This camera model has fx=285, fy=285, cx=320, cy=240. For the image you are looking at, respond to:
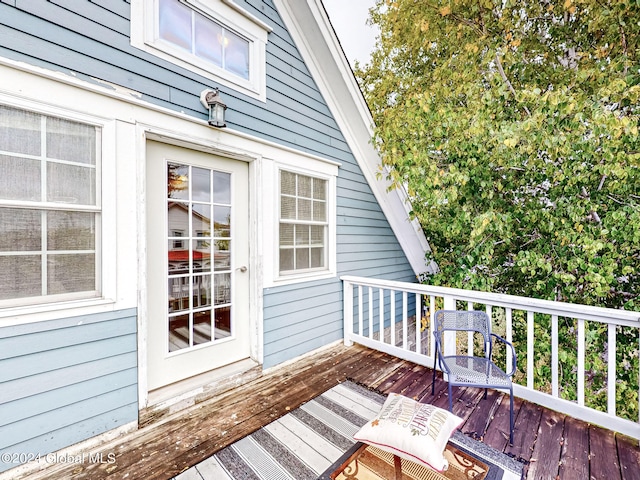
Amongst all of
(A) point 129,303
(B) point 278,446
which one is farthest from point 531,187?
(A) point 129,303

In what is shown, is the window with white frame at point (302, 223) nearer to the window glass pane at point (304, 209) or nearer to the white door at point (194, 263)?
the window glass pane at point (304, 209)

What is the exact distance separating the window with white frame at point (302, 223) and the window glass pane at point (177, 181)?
1034 mm

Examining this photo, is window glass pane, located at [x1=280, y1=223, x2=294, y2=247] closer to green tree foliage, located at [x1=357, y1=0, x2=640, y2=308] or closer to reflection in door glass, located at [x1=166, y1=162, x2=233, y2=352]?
reflection in door glass, located at [x1=166, y1=162, x2=233, y2=352]

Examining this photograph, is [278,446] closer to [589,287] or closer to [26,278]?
[26,278]

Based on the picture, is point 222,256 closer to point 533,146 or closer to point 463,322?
point 463,322

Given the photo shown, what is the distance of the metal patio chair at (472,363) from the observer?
6.82 feet

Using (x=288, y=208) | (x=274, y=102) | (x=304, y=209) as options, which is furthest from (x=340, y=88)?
(x=288, y=208)

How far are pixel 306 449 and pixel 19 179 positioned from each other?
2488 millimetres

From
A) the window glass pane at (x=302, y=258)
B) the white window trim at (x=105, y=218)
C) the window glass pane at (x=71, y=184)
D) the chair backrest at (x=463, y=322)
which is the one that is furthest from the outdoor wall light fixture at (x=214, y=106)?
the chair backrest at (x=463, y=322)

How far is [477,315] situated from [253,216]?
237 cm

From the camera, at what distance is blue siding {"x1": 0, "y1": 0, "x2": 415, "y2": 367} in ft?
5.90

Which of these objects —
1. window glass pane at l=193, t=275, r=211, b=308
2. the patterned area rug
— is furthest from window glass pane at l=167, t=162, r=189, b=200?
the patterned area rug

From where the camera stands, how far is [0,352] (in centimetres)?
164

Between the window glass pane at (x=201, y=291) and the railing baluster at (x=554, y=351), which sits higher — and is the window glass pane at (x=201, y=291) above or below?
above
